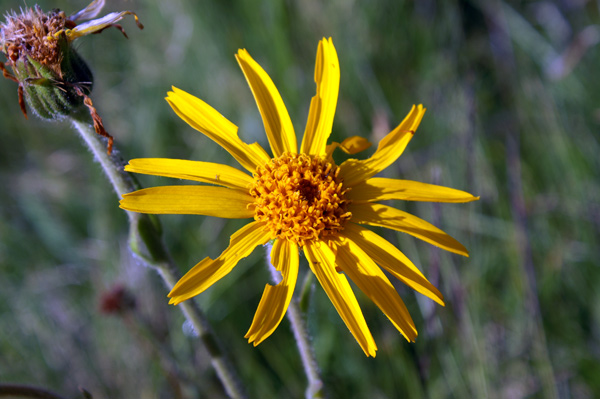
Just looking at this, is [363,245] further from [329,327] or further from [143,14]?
[143,14]

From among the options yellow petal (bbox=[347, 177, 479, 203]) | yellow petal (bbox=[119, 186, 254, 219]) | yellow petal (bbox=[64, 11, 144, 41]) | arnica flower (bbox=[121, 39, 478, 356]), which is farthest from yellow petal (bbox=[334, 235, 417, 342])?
yellow petal (bbox=[64, 11, 144, 41])

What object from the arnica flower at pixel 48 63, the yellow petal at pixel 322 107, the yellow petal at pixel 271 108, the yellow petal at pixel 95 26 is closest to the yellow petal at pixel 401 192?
the yellow petal at pixel 322 107

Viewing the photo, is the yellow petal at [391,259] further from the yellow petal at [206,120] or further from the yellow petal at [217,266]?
the yellow petal at [206,120]

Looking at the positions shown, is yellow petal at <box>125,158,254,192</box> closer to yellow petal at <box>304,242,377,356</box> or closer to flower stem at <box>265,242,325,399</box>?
flower stem at <box>265,242,325,399</box>

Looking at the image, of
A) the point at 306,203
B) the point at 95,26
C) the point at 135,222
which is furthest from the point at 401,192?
the point at 95,26

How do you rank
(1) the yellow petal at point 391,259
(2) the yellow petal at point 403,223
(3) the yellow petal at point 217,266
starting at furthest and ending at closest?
(2) the yellow petal at point 403,223
(1) the yellow petal at point 391,259
(3) the yellow petal at point 217,266

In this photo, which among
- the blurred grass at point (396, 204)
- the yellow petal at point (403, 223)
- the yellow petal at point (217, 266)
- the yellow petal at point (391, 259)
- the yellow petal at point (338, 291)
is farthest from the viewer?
the blurred grass at point (396, 204)
